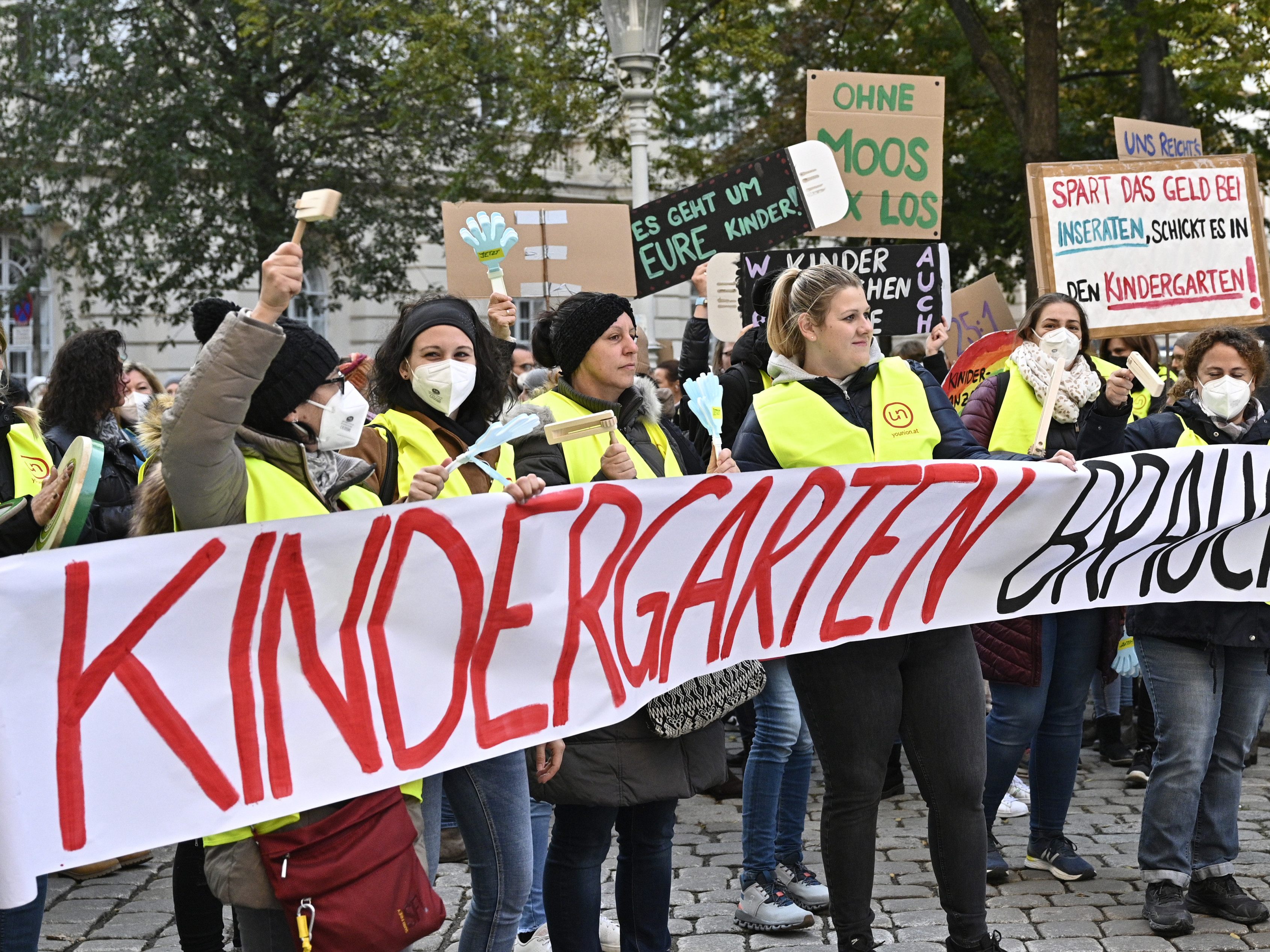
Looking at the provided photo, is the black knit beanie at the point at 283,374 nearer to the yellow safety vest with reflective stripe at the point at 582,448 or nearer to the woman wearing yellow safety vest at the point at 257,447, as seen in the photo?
the woman wearing yellow safety vest at the point at 257,447

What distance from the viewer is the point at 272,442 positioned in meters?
3.01

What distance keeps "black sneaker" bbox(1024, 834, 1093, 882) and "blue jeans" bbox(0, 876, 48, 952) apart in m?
3.31

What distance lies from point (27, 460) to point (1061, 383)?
340 cm

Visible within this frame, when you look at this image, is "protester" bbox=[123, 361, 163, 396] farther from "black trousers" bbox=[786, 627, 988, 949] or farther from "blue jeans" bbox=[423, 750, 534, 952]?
"black trousers" bbox=[786, 627, 988, 949]

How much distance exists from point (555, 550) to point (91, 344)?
233cm

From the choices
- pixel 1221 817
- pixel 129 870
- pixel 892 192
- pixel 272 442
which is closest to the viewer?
pixel 272 442

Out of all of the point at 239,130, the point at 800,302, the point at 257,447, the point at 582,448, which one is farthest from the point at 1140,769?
the point at 239,130

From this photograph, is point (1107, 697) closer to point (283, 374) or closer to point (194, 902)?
point (194, 902)

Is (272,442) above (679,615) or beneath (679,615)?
above

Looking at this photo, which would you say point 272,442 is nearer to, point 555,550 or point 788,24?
point 555,550

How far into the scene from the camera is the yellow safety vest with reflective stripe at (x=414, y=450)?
3.65 m

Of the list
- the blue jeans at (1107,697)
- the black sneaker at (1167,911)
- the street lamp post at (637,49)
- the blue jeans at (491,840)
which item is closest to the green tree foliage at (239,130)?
the street lamp post at (637,49)

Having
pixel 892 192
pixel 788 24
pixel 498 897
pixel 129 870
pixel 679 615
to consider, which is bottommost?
pixel 129 870

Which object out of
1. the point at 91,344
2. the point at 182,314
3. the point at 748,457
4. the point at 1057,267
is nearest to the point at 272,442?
the point at 748,457
